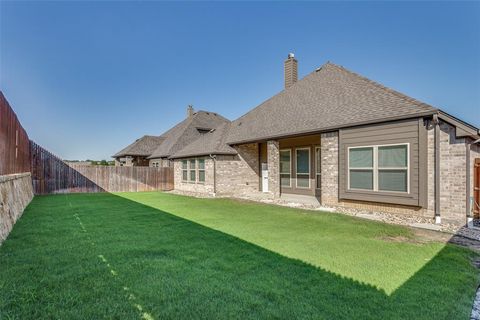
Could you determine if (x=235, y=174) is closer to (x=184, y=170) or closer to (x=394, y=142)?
(x=184, y=170)

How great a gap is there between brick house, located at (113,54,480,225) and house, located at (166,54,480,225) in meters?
0.03

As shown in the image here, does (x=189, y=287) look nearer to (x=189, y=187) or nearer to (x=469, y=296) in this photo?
(x=469, y=296)

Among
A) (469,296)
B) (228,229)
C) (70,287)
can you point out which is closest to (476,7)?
(469,296)

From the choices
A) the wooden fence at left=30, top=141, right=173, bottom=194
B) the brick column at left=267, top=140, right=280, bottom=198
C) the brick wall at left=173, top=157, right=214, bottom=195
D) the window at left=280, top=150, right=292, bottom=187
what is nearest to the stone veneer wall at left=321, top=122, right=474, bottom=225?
the brick column at left=267, top=140, right=280, bottom=198

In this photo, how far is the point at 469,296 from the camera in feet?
10.5

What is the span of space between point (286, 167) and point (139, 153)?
16.5 meters

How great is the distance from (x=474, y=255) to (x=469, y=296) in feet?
7.33

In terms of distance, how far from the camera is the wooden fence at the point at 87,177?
15.8 metres

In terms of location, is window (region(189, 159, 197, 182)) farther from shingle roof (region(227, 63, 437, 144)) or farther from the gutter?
the gutter

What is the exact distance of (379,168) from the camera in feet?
28.1

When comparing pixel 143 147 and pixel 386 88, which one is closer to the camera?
pixel 386 88

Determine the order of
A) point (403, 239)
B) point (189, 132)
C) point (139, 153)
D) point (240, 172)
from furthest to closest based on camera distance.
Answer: point (139, 153) → point (189, 132) → point (240, 172) → point (403, 239)

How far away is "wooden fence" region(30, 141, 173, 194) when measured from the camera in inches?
623

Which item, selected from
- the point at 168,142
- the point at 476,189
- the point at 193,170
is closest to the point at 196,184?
the point at 193,170
